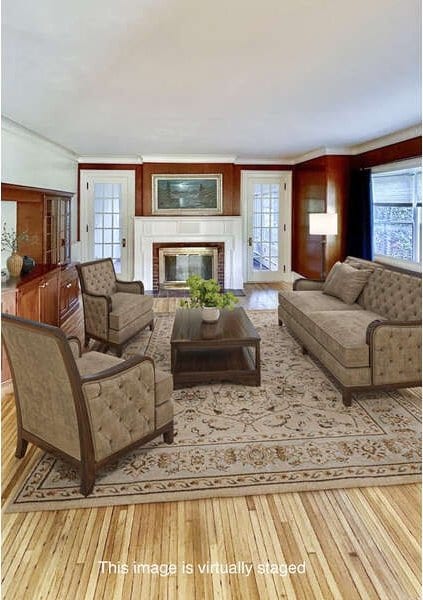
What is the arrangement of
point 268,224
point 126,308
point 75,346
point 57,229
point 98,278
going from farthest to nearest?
point 268,224 → point 57,229 → point 98,278 → point 126,308 → point 75,346

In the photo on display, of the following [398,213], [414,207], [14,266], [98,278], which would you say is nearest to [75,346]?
[14,266]

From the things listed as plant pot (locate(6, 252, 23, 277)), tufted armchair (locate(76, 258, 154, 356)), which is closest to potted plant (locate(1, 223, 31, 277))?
plant pot (locate(6, 252, 23, 277))

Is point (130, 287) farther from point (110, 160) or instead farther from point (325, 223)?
point (110, 160)

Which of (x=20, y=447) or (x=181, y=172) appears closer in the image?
(x=20, y=447)

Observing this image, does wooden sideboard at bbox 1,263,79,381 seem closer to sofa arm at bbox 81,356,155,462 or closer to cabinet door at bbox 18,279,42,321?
cabinet door at bbox 18,279,42,321

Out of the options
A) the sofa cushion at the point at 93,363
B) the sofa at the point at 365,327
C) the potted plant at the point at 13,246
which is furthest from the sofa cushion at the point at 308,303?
the potted plant at the point at 13,246

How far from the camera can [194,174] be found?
29.3 ft

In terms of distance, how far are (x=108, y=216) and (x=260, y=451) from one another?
7.25 m

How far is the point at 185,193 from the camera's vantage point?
9.02m

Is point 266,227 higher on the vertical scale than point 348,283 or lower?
higher

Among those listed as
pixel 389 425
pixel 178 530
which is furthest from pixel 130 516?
pixel 389 425

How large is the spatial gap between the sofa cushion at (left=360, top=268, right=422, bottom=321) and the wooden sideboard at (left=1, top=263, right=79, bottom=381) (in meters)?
3.32

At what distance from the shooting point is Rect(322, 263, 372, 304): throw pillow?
5102 millimetres

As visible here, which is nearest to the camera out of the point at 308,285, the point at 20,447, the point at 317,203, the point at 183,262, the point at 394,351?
the point at 20,447
